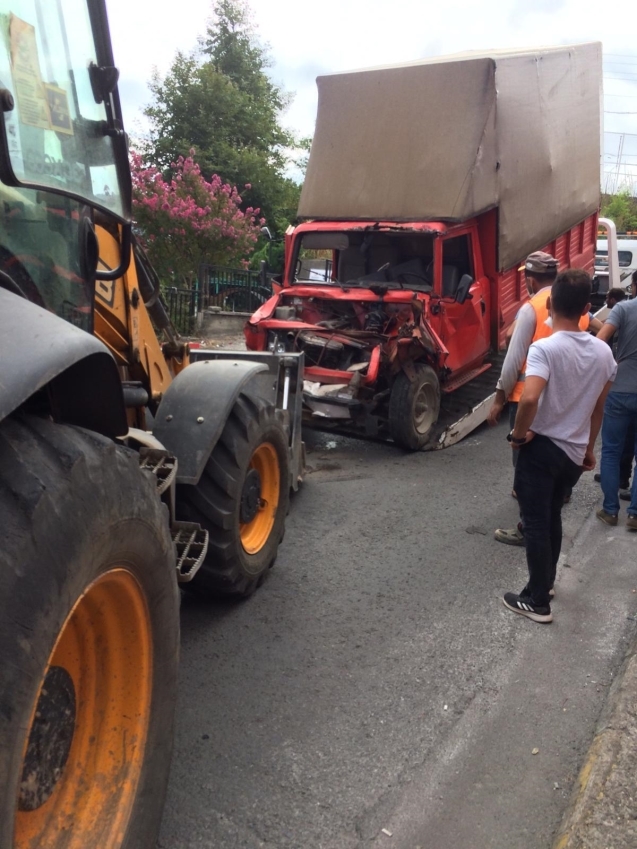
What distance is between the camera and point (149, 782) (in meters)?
2.11

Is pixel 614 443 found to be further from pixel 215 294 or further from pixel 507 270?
pixel 215 294

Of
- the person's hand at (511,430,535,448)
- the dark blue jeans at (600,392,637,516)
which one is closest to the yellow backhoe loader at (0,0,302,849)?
the person's hand at (511,430,535,448)

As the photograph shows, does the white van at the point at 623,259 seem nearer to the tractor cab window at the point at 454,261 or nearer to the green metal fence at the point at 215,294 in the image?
the tractor cab window at the point at 454,261

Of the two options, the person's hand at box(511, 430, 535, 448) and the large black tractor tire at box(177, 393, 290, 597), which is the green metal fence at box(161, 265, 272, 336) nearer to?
the large black tractor tire at box(177, 393, 290, 597)

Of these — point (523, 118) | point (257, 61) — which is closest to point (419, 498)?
point (523, 118)

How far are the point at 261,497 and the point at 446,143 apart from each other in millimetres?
4831

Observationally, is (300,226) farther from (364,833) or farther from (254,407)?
(364,833)

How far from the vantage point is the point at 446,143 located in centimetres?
756

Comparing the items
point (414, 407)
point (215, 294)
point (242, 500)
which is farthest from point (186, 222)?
point (242, 500)

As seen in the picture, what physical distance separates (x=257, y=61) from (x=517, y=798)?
28.6 m

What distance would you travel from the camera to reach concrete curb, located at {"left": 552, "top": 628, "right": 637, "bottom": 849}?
2357 millimetres

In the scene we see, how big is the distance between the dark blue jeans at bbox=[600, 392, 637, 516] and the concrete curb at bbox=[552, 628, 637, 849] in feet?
7.90

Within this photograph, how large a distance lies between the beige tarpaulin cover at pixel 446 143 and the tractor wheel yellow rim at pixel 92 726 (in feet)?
20.5

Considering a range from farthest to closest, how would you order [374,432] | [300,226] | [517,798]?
[300,226], [374,432], [517,798]
